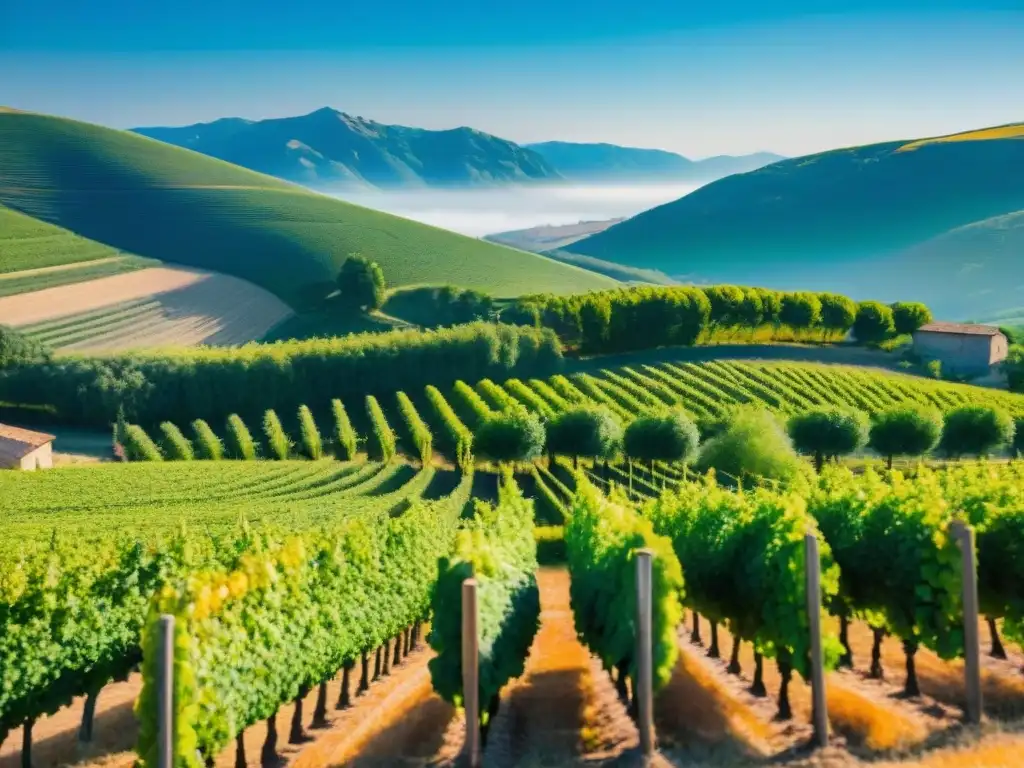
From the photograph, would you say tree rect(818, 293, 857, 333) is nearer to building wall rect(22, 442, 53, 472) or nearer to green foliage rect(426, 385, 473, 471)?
green foliage rect(426, 385, 473, 471)

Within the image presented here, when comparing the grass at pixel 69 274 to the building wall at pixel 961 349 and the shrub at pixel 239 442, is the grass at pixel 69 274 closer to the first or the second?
the shrub at pixel 239 442

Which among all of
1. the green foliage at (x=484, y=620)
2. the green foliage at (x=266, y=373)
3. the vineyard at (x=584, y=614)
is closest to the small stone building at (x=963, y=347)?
the green foliage at (x=266, y=373)

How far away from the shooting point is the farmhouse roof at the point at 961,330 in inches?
3248

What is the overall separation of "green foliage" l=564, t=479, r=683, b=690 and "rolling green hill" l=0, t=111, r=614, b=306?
9321 centimetres

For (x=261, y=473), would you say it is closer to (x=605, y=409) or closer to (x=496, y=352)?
(x=605, y=409)

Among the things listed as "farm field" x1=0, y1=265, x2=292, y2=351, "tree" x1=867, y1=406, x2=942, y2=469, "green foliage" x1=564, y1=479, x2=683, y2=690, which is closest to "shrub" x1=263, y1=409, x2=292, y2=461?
"farm field" x1=0, y1=265, x2=292, y2=351

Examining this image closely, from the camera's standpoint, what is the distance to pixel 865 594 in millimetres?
14086

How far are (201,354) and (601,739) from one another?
214 ft

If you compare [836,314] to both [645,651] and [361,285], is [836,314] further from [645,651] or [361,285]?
[645,651]

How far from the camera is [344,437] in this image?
59.3 metres

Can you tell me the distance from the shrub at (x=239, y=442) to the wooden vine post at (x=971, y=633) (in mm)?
51396

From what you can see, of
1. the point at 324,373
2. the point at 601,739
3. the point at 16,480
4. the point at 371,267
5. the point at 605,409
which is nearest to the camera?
the point at 601,739

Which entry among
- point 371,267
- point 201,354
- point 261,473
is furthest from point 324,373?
point 371,267

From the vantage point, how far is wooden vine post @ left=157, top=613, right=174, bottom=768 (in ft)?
30.0
